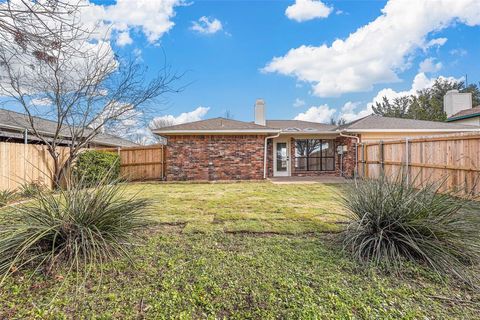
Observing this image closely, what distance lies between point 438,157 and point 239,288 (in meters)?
7.67

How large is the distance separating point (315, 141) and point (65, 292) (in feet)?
45.7

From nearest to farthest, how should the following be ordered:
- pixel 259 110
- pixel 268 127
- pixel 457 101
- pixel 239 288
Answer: pixel 239 288
pixel 268 127
pixel 259 110
pixel 457 101

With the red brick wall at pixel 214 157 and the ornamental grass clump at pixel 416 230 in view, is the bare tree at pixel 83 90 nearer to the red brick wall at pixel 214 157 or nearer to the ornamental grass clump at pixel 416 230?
the red brick wall at pixel 214 157

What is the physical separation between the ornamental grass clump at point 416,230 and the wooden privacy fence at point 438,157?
1293 millimetres

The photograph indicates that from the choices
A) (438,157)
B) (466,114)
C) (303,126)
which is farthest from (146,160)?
(466,114)

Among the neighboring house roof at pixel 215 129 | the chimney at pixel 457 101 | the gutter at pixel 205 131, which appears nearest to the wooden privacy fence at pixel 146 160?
the gutter at pixel 205 131

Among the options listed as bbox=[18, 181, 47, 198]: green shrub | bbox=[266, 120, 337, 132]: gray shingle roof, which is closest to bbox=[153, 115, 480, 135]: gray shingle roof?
bbox=[266, 120, 337, 132]: gray shingle roof

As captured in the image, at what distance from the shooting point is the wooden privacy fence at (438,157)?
6047mm

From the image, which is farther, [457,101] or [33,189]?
[457,101]

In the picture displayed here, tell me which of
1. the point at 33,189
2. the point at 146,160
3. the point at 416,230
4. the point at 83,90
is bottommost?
the point at 416,230

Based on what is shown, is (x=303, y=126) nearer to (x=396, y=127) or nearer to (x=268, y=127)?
(x=268, y=127)

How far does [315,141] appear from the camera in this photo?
14648 millimetres

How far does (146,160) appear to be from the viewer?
12.9m

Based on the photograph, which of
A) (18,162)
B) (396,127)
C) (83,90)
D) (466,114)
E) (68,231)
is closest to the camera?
(68,231)
